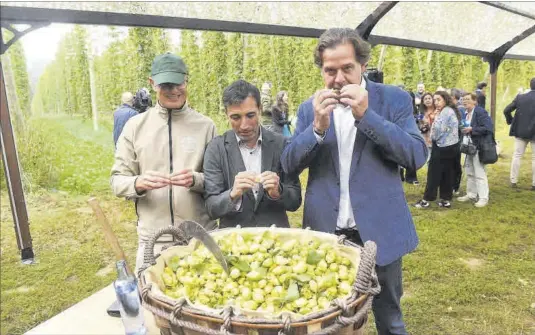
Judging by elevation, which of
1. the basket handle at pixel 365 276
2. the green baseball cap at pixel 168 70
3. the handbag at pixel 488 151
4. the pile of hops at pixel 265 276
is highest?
the green baseball cap at pixel 168 70

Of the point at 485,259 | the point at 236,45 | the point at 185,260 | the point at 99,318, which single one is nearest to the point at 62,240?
the point at 99,318

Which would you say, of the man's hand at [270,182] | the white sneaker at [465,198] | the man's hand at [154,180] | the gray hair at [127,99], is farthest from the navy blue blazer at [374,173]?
the white sneaker at [465,198]

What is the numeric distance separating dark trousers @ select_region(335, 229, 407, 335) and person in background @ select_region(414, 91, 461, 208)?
4.66 metres

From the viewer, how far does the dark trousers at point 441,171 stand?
6078 millimetres

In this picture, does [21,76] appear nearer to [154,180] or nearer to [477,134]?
[154,180]

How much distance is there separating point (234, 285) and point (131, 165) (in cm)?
102

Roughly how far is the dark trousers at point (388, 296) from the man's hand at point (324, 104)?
0.56 metres

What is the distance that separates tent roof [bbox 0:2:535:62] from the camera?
2.88m

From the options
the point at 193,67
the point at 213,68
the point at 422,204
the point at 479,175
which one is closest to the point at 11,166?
the point at 422,204

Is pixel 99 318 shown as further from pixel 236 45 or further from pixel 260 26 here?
pixel 236 45

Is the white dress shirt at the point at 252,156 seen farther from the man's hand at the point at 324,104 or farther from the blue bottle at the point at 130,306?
the blue bottle at the point at 130,306

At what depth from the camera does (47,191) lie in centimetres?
772

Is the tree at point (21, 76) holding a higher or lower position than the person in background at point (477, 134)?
higher

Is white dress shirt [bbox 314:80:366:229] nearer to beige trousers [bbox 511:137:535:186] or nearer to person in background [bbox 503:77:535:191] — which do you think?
person in background [bbox 503:77:535:191]
